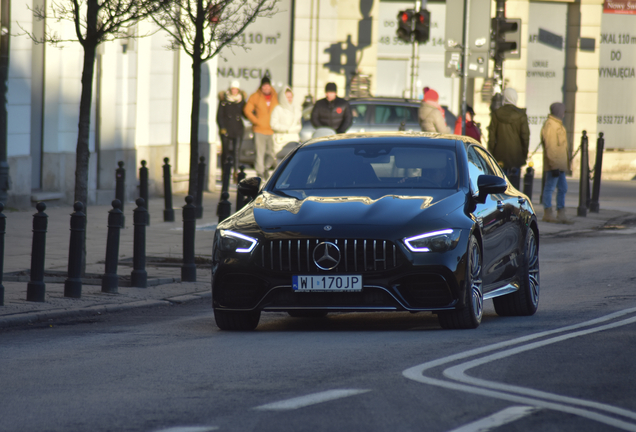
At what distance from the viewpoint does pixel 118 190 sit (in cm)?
1891

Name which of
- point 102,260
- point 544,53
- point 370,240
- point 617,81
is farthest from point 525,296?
point 617,81

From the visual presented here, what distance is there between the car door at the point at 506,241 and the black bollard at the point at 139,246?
129 inches

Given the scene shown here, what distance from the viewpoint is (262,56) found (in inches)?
1447

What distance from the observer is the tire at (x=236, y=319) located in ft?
29.5

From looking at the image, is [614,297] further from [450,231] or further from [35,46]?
[35,46]

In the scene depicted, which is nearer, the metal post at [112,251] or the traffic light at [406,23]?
the metal post at [112,251]

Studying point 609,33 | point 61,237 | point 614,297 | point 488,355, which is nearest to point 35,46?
point 61,237

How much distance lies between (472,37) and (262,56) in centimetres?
1593

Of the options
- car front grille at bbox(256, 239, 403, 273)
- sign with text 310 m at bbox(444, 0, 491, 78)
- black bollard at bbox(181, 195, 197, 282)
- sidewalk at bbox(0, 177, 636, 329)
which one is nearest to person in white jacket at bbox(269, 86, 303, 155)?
sidewalk at bbox(0, 177, 636, 329)

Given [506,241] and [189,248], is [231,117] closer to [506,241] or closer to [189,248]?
[189,248]

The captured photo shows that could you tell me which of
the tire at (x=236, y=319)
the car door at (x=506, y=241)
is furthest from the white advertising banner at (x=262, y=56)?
the tire at (x=236, y=319)

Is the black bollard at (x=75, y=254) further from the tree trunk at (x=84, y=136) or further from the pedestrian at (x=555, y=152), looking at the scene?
the pedestrian at (x=555, y=152)

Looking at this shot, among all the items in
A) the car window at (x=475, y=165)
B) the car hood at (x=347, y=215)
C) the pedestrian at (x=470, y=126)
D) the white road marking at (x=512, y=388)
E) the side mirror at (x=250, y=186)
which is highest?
the pedestrian at (x=470, y=126)

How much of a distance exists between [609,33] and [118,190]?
22.0 metres
